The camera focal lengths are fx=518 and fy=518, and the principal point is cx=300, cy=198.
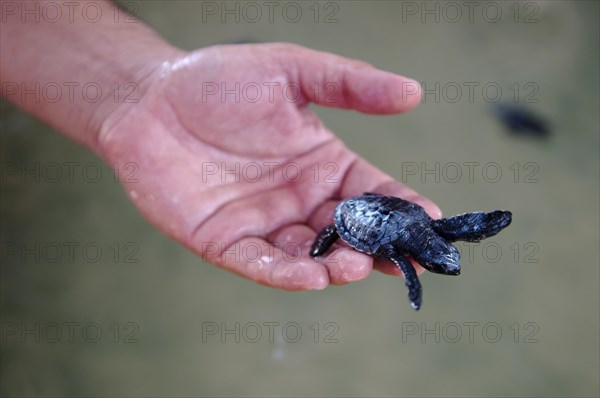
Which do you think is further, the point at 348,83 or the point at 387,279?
the point at 387,279

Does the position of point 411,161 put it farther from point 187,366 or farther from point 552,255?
point 187,366

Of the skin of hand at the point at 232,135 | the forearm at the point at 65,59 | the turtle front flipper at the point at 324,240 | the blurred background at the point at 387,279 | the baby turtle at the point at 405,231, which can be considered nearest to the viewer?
the baby turtle at the point at 405,231

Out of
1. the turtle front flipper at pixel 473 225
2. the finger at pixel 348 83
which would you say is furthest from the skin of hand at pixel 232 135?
the turtle front flipper at pixel 473 225

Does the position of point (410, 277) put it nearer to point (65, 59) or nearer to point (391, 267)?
point (391, 267)

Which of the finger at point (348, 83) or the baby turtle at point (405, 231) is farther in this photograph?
the finger at point (348, 83)

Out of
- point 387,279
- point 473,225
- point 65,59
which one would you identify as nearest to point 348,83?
point 473,225

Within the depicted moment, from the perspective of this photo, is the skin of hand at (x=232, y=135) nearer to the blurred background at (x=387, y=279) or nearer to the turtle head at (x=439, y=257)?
the turtle head at (x=439, y=257)

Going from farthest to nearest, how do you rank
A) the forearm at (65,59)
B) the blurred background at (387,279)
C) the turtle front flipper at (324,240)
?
the blurred background at (387,279) < the forearm at (65,59) < the turtle front flipper at (324,240)

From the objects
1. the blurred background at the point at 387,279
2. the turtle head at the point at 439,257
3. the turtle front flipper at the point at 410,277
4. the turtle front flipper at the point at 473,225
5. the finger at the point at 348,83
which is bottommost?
the blurred background at the point at 387,279
